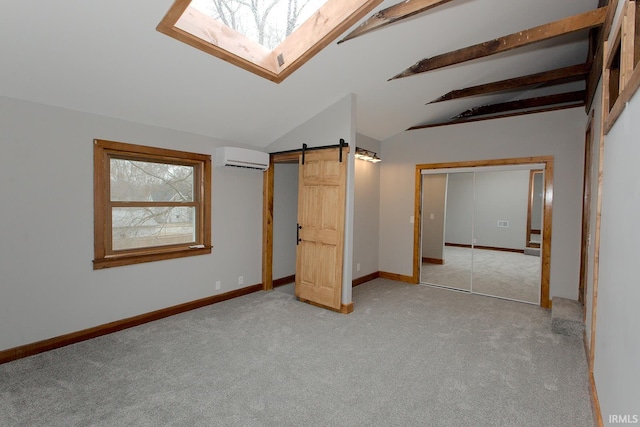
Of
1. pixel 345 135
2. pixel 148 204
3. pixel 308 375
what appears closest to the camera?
pixel 308 375

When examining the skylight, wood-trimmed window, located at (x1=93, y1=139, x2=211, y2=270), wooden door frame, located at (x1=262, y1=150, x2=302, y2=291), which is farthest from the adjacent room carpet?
the skylight

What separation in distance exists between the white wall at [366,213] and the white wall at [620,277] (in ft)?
10.9

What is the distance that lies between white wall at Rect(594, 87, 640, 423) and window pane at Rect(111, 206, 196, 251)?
163 inches

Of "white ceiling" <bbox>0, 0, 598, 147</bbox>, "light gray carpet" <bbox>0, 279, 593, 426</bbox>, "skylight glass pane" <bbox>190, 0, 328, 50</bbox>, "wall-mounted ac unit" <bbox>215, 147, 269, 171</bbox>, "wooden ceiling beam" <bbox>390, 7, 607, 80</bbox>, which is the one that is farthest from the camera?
"wall-mounted ac unit" <bbox>215, 147, 269, 171</bbox>

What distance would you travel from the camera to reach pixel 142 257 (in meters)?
3.49

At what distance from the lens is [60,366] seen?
102 inches

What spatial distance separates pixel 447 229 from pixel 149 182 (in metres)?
4.81

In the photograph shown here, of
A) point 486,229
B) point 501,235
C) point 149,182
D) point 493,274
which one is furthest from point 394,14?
point 493,274

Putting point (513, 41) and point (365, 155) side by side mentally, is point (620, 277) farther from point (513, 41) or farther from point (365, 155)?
point (365, 155)

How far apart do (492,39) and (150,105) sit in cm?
386

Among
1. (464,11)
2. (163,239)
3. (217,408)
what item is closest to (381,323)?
(217,408)

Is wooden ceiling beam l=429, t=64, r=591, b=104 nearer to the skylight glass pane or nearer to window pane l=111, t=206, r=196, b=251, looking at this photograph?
the skylight glass pane

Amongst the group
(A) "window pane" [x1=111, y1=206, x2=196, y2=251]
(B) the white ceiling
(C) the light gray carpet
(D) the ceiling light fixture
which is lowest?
(C) the light gray carpet

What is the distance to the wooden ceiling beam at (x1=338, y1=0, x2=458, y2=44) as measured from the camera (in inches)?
99.2
